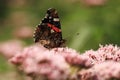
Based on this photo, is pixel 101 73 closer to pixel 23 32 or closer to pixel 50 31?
pixel 50 31

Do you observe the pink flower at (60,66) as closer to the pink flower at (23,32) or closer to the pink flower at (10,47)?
the pink flower at (10,47)

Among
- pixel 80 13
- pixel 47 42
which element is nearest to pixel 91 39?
pixel 80 13

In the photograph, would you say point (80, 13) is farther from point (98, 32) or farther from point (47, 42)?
point (47, 42)

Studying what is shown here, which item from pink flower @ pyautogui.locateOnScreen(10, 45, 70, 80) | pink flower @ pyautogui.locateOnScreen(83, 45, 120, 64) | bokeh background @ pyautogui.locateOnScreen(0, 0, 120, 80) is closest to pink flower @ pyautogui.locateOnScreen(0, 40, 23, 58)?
bokeh background @ pyautogui.locateOnScreen(0, 0, 120, 80)

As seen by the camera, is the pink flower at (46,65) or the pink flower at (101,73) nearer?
the pink flower at (46,65)

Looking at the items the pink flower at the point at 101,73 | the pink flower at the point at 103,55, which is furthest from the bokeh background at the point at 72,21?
the pink flower at the point at 101,73

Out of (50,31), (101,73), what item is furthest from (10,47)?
(101,73)

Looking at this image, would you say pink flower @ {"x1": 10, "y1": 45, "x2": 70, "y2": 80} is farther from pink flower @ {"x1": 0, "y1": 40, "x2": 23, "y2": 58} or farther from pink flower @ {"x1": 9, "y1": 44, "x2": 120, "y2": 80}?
pink flower @ {"x1": 0, "y1": 40, "x2": 23, "y2": 58}

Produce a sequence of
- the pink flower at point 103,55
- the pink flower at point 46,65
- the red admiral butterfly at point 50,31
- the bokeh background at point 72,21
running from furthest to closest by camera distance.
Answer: the bokeh background at point 72,21 < the red admiral butterfly at point 50,31 < the pink flower at point 103,55 < the pink flower at point 46,65
